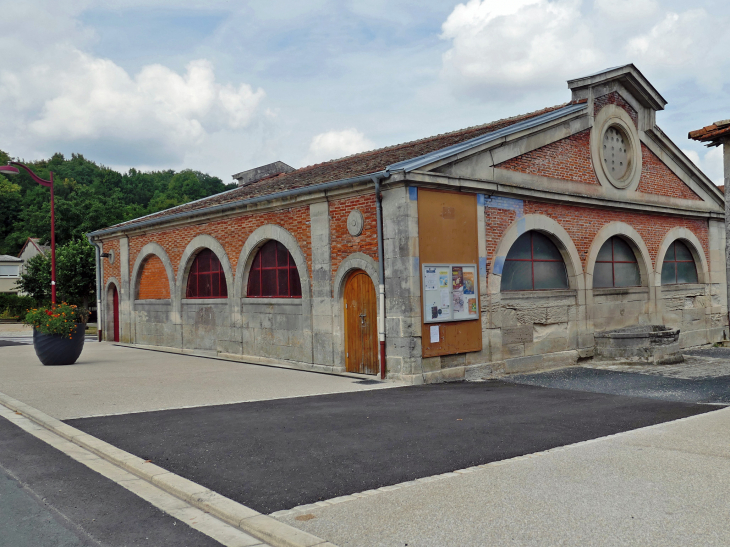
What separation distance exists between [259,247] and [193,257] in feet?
10.5

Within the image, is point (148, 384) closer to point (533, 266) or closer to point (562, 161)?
point (533, 266)

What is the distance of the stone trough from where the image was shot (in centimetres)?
1358

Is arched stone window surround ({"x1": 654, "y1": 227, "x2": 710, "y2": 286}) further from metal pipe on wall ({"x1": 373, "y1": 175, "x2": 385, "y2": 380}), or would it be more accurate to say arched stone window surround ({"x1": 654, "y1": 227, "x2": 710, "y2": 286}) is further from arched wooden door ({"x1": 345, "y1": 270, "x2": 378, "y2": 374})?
metal pipe on wall ({"x1": 373, "y1": 175, "x2": 385, "y2": 380})

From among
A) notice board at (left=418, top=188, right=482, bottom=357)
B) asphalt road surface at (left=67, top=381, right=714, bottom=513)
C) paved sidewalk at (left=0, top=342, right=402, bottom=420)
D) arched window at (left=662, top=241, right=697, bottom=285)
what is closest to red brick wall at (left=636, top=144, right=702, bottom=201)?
arched window at (left=662, top=241, right=697, bottom=285)

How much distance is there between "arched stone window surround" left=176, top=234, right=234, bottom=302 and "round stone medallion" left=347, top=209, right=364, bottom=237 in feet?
15.6

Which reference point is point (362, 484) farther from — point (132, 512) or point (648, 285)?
point (648, 285)

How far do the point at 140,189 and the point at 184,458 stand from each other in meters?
70.6

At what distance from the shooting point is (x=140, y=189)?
71.4 meters

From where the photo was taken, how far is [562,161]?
14.4m

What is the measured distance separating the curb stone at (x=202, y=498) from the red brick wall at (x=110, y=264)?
47.7 ft

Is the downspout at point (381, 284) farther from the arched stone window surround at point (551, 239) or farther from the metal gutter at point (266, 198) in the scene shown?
the arched stone window surround at point (551, 239)

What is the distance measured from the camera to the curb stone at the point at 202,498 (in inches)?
156

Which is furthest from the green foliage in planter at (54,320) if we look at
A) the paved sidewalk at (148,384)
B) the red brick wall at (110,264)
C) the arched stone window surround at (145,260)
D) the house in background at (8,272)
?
the house in background at (8,272)

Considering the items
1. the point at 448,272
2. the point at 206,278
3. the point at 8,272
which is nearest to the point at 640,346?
the point at 448,272
